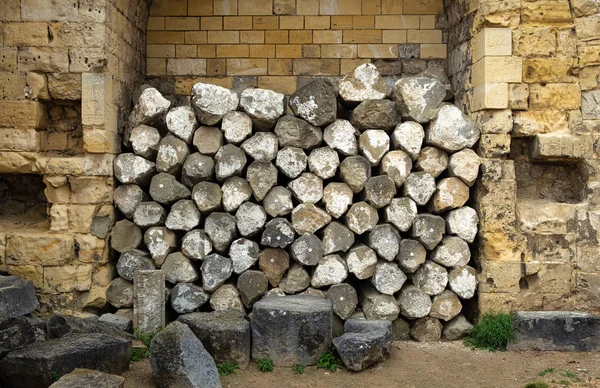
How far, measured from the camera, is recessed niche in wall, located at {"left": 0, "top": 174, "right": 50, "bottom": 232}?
6930 millimetres

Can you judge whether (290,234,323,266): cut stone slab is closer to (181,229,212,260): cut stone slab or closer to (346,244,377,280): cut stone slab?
(346,244,377,280): cut stone slab

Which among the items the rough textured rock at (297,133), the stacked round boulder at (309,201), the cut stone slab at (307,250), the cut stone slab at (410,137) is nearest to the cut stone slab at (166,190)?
the stacked round boulder at (309,201)

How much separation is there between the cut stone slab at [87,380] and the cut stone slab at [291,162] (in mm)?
2699

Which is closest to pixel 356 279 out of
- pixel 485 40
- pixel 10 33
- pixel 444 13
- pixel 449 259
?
pixel 449 259

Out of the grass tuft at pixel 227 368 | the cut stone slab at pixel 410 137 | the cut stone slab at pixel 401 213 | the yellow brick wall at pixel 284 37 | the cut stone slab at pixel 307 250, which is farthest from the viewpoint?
the yellow brick wall at pixel 284 37

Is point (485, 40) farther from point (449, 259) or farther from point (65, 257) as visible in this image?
point (65, 257)

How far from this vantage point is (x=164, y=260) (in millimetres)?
6543

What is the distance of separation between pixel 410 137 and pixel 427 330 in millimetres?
2040

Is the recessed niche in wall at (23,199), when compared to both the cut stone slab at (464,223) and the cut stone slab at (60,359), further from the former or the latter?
the cut stone slab at (464,223)

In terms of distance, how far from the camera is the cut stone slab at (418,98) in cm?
660

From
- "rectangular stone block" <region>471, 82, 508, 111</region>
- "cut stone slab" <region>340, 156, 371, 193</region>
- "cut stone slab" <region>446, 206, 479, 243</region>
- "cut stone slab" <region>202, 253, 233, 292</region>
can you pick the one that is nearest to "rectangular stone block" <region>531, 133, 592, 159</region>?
"rectangular stone block" <region>471, 82, 508, 111</region>

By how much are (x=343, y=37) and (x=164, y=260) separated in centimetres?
371

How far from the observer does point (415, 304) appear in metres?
6.44

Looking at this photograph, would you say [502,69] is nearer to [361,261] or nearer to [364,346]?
[361,261]
